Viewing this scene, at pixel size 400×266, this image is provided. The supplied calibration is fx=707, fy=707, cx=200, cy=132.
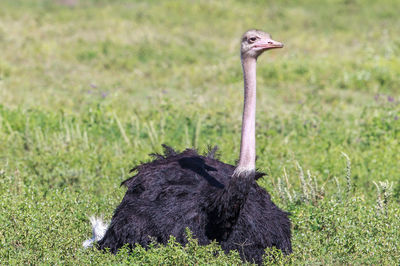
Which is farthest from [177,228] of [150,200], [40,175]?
[40,175]

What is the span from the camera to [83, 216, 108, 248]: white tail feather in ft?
17.9

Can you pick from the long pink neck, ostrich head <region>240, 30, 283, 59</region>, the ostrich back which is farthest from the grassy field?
ostrich head <region>240, 30, 283, 59</region>

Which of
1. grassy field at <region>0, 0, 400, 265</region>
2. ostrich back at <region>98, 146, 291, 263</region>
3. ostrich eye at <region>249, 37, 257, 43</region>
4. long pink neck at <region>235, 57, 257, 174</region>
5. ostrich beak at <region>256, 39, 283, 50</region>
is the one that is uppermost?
ostrich eye at <region>249, 37, 257, 43</region>

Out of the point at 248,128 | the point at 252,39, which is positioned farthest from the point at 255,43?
the point at 248,128

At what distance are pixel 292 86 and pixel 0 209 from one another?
670cm

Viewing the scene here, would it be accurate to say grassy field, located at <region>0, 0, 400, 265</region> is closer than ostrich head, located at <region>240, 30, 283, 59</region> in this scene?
No

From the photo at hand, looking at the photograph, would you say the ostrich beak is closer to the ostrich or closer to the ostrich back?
the ostrich

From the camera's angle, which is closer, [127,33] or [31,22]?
Result: [127,33]

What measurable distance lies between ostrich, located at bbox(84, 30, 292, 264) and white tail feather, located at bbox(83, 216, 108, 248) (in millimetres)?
11

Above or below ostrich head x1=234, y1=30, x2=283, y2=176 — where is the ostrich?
below

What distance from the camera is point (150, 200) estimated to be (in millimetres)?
5055

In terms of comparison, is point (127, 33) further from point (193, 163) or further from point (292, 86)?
point (193, 163)

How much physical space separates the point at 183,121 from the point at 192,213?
13.4ft

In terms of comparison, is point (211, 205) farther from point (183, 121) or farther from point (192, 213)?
point (183, 121)
